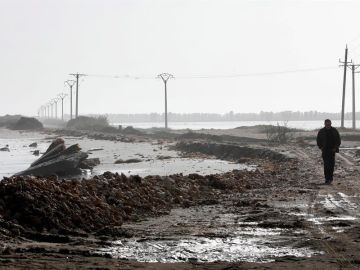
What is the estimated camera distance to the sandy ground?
7012 mm

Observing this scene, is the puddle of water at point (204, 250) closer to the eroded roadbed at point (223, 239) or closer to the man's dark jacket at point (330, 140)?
the eroded roadbed at point (223, 239)

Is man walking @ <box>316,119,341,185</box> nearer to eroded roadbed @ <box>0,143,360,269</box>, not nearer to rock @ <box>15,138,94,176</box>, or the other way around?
eroded roadbed @ <box>0,143,360,269</box>

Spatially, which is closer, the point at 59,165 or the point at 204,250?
the point at 204,250

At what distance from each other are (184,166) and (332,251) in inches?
726

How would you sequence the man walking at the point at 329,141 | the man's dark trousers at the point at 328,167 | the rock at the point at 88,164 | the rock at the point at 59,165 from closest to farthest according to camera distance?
1. the man's dark trousers at the point at 328,167
2. the man walking at the point at 329,141
3. the rock at the point at 59,165
4. the rock at the point at 88,164

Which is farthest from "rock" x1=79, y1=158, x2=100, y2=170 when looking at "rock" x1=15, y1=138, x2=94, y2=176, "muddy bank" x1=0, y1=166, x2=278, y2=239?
"muddy bank" x1=0, y1=166, x2=278, y2=239

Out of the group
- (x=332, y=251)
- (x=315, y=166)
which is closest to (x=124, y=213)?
(x=332, y=251)

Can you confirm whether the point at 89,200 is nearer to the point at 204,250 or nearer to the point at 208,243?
the point at 208,243

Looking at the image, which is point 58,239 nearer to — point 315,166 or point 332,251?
point 332,251

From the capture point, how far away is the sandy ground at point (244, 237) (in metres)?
7.01

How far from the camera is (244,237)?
886 centimetres

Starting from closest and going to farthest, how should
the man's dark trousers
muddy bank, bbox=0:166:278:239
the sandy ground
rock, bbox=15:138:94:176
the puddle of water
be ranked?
1. the sandy ground
2. the puddle of water
3. muddy bank, bbox=0:166:278:239
4. the man's dark trousers
5. rock, bbox=15:138:94:176

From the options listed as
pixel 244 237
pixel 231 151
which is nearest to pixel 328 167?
pixel 244 237

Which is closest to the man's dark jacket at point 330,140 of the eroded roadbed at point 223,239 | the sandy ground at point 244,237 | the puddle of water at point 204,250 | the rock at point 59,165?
the sandy ground at point 244,237
